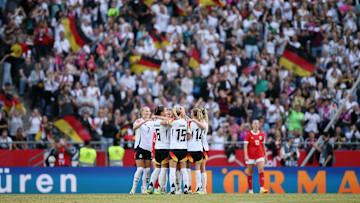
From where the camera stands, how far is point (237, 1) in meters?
29.4

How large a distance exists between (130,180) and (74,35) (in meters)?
6.58

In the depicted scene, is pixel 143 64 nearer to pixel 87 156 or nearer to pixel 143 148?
pixel 87 156

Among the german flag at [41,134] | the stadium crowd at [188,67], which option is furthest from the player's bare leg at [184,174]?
the german flag at [41,134]

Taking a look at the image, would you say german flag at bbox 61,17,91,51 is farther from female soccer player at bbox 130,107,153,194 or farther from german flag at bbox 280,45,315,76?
female soccer player at bbox 130,107,153,194

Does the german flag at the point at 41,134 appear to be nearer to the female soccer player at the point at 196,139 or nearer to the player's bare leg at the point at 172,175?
the female soccer player at the point at 196,139

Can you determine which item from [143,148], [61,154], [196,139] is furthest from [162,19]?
[196,139]

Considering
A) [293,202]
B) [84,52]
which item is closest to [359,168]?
A: [293,202]

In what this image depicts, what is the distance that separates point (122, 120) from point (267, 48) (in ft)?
22.7

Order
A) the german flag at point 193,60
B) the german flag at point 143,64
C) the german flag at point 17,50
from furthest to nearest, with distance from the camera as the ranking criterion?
the german flag at point 193,60 → the german flag at point 143,64 → the german flag at point 17,50

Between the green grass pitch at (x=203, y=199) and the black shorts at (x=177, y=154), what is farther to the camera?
the black shorts at (x=177, y=154)

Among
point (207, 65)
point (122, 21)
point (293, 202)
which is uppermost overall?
point (122, 21)

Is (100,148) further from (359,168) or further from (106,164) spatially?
(359,168)

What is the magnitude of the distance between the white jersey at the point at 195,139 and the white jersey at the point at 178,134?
0.38 metres

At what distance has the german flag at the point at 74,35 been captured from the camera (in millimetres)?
26344
